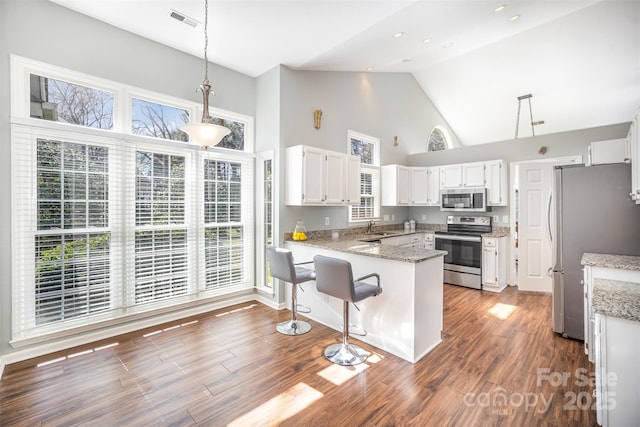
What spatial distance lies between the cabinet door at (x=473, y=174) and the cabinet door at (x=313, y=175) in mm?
3044

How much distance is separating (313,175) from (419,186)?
296 cm

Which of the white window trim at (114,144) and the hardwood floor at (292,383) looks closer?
the hardwood floor at (292,383)

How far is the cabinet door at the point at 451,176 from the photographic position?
5.57 metres

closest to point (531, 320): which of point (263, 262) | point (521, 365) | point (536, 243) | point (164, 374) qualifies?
point (521, 365)

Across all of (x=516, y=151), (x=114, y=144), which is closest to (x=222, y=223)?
(x=114, y=144)

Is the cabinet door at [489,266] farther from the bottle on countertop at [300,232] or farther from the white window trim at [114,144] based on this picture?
the white window trim at [114,144]

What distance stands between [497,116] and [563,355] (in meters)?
6.22

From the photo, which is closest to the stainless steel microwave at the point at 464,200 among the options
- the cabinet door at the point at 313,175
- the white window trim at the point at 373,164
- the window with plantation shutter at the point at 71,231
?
the white window trim at the point at 373,164

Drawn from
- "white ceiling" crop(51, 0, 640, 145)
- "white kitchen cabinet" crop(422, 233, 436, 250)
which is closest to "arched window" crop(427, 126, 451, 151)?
"white ceiling" crop(51, 0, 640, 145)

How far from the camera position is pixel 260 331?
3334mm

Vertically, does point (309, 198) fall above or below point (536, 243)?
above

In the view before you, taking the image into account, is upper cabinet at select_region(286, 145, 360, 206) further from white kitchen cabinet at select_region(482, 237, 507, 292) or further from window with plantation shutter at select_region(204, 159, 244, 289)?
white kitchen cabinet at select_region(482, 237, 507, 292)

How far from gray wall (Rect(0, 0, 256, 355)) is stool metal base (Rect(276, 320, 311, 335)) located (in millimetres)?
2486

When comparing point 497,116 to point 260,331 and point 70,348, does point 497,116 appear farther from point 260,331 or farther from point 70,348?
point 70,348
